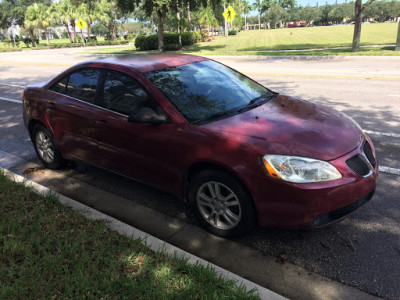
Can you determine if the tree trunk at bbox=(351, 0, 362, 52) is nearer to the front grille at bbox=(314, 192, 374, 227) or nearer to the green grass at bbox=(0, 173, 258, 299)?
the front grille at bbox=(314, 192, 374, 227)

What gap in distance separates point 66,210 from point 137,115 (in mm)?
1242

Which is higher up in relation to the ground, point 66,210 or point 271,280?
point 66,210

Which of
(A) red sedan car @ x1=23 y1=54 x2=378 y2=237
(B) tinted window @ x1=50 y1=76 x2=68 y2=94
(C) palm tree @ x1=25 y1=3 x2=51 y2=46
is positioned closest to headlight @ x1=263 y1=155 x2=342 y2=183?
(A) red sedan car @ x1=23 y1=54 x2=378 y2=237

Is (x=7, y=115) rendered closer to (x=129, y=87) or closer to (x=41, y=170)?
(x=41, y=170)

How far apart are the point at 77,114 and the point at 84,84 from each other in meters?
→ 0.38

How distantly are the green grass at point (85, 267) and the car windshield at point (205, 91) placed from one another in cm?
131

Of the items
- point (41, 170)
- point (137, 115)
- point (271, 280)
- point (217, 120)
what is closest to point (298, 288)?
point (271, 280)

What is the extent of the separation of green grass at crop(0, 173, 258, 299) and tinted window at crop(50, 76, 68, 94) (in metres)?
1.75

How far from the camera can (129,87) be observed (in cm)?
365

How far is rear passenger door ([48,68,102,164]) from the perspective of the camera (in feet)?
13.1

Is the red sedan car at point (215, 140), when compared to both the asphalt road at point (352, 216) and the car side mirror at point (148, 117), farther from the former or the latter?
the asphalt road at point (352, 216)

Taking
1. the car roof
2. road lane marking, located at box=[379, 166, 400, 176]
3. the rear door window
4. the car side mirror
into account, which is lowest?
road lane marking, located at box=[379, 166, 400, 176]

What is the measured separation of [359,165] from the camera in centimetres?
288

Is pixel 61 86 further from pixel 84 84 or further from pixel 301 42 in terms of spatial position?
pixel 301 42
